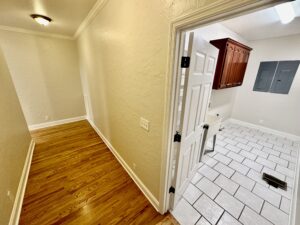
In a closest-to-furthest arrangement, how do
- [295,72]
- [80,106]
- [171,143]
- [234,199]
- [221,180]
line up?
[171,143] → [234,199] → [221,180] → [295,72] → [80,106]

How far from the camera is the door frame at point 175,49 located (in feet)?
2.17

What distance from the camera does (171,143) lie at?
1.27 meters

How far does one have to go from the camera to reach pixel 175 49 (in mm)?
988

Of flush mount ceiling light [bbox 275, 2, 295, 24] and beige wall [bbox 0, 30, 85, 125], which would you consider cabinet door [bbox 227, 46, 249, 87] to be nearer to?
flush mount ceiling light [bbox 275, 2, 295, 24]

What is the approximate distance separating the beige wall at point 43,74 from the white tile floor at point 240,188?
14.2ft

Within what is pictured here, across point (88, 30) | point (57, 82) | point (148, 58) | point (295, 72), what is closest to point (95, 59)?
point (88, 30)

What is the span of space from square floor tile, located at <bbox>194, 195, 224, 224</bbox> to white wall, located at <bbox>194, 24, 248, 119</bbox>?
2.16 meters

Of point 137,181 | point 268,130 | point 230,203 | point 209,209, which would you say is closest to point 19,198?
point 137,181

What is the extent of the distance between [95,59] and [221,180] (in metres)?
3.24

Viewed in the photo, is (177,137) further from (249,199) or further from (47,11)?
(47,11)

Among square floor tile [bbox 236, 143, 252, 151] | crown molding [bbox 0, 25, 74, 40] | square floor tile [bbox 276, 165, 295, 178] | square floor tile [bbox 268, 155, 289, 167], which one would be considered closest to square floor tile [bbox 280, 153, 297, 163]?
square floor tile [bbox 268, 155, 289, 167]

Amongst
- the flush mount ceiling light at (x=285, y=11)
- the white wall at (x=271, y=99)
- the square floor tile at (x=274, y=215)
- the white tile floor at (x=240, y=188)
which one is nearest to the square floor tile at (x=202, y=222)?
the white tile floor at (x=240, y=188)

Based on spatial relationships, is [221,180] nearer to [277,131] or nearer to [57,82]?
[277,131]

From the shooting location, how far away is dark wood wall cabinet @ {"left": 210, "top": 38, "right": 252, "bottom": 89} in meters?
2.50
